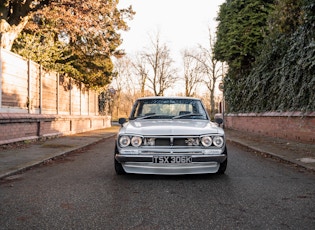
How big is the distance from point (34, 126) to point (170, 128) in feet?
27.7

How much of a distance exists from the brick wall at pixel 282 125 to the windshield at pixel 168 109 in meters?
5.29

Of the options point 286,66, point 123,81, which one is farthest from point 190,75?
point 286,66

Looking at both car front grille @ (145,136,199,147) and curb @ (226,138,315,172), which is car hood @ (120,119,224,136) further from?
curb @ (226,138,315,172)

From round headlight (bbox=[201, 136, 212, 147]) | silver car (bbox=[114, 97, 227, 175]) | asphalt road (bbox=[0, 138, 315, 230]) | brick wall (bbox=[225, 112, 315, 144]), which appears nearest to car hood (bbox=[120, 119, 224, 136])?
silver car (bbox=[114, 97, 227, 175])

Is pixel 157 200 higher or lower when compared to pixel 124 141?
lower

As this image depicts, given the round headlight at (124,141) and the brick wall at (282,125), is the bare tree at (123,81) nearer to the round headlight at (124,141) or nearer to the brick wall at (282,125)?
the brick wall at (282,125)

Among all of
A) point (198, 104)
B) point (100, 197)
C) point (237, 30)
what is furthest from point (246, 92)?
point (100, 197)

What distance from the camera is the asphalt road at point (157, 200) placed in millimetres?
3410

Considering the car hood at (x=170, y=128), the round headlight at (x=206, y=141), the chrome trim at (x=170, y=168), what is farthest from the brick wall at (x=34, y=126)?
the round headlight at (x=206, y=141)

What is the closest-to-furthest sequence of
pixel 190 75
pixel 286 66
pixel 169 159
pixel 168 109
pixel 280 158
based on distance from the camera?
pixel 169 159 < pixel 168 109 < pixel 280 158 < pixel 286 66 < pixel 190 75

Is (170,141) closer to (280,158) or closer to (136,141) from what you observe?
(136,141)

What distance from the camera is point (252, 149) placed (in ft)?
35.1

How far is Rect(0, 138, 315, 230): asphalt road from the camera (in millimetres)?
3410

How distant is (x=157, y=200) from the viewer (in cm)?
431
